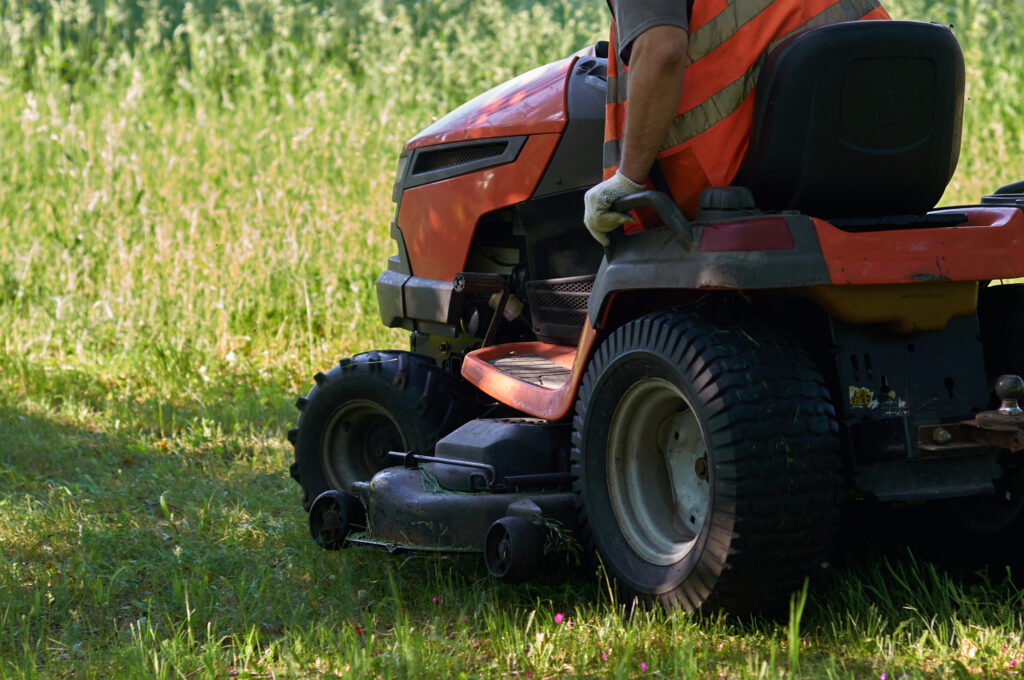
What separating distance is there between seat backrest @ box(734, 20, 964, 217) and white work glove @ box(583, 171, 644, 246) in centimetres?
28

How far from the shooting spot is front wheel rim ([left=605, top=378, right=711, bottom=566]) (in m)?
2.98

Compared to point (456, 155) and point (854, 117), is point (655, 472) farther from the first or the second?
point (456, 155)

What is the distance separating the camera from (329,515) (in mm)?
3635

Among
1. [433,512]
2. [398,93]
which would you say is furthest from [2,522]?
[398,93]

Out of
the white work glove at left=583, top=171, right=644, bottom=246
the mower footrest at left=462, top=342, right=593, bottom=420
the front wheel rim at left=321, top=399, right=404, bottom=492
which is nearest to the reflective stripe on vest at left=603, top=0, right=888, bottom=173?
the white work glove at left=583, top=171, right=644, bottom=246

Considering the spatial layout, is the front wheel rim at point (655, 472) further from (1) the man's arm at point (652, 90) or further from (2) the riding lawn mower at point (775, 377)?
(1) the man's arm at point (652, 90)

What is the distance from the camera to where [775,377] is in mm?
2678

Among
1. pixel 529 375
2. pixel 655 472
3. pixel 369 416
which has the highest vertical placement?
pixel 529 375

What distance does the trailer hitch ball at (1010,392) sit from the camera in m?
2.64

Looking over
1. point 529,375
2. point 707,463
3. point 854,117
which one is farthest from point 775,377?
point 529,375

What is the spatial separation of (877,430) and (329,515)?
170 cm

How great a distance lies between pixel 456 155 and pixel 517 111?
0.39 meters

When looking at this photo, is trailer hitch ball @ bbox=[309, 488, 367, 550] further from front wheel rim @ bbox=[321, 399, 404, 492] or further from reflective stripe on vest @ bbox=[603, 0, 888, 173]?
reflective stripe on vest @ bbox=[603, 0, 888, 173]

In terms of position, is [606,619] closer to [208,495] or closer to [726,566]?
[726,566]
